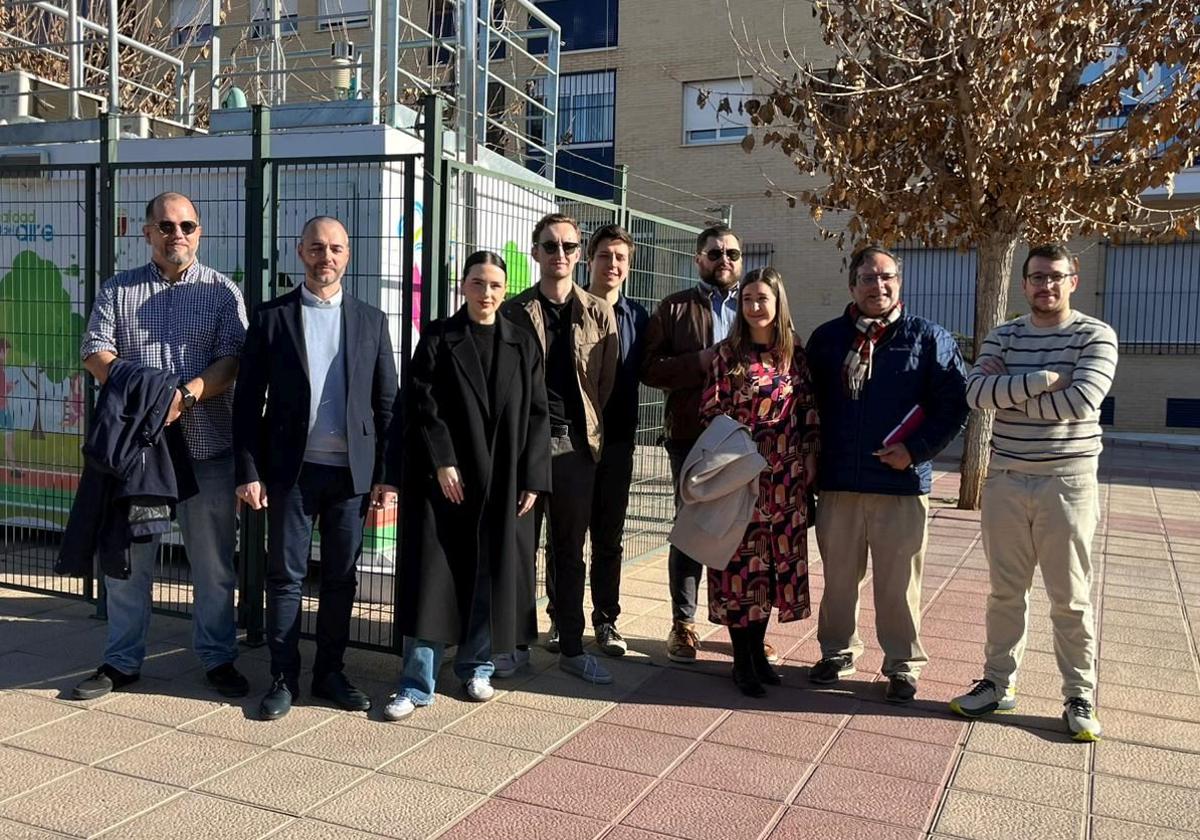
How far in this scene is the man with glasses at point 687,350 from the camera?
204 inches

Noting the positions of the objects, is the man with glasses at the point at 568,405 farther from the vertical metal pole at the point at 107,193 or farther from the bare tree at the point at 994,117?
the bare tree at the point at 994,117

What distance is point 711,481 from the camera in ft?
15.2

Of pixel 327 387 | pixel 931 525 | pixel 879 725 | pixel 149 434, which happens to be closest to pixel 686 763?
pixel 879 725

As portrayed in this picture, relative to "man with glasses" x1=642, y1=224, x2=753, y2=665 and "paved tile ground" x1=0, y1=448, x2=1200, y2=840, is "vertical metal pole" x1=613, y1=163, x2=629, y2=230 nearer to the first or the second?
"man with glasses" x1=642, y1=224, x2=753, y2=665

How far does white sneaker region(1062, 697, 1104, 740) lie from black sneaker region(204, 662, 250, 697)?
11.4 ft

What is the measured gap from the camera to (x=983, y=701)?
4.49m

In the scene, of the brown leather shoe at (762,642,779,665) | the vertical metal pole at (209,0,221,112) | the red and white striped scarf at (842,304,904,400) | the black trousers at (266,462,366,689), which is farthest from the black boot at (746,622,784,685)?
the vertical metal pole at (209,0,221,112)

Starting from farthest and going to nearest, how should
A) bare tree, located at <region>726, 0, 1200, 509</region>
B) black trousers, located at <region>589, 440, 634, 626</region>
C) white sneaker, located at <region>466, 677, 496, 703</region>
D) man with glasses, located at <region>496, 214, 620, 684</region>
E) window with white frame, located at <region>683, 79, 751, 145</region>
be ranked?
window with white frame, located at <region>683, 79, 751, 145</region> → bare tree, located at <region>726, 0, 1200, 509</region> → black trousers, located at <region>589, 440, 634, 626</region> → man with glasses, located at <region>496, 214, 620, 684</region> → white sneaker, located at <region>466, 677, 496, 703</region>

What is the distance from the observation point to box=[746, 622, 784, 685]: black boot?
4.79m

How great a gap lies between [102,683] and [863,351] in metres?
3.59

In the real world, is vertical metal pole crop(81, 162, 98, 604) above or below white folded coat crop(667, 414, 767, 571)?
above

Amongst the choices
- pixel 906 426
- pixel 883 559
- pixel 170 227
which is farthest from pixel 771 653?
pixel 170 227

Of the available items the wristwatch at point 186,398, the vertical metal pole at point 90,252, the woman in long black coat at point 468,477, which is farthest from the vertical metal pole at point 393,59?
the wristwatch at point 186,398

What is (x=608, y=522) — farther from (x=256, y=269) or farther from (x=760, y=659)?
(x=256, y=269)
